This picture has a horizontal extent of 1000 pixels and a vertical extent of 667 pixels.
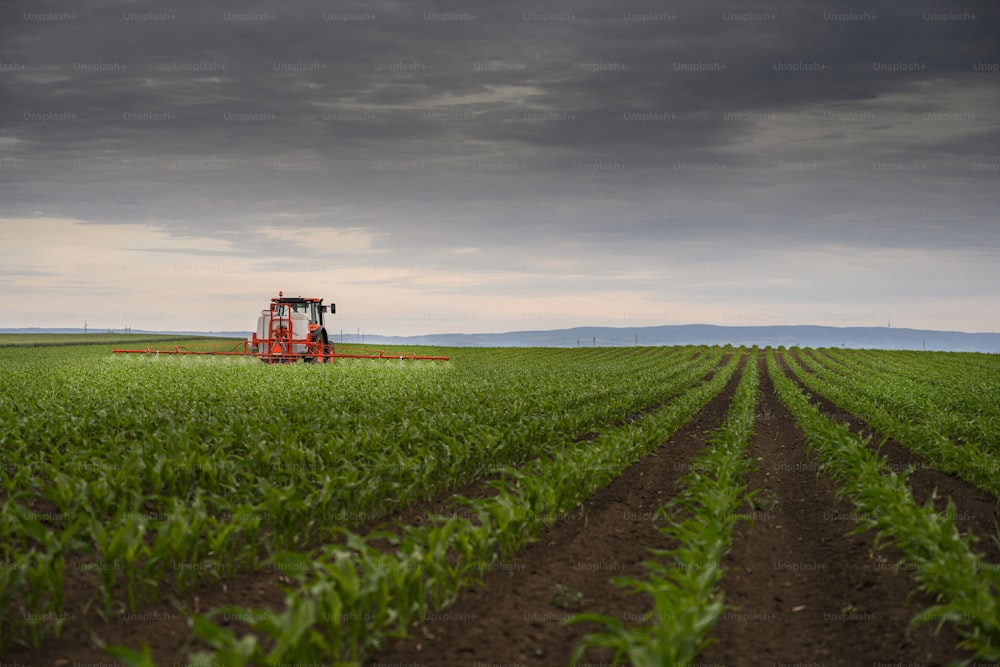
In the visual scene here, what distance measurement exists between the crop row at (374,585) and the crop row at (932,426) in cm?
657

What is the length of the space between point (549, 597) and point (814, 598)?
7.80ft

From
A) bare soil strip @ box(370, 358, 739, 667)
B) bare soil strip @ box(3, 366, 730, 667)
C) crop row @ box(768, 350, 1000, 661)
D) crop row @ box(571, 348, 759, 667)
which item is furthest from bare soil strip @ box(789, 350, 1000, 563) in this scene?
bare soil strip @ box(3, 366, 730, 667)

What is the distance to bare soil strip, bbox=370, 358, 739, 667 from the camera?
5.70m

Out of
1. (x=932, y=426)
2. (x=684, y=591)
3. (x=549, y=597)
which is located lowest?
(x=549, y=597)

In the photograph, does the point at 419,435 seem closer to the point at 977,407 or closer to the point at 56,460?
the point at 56,460

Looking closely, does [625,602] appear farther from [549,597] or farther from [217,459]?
[217,459]

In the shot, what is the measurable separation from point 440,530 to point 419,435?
5.59 metres

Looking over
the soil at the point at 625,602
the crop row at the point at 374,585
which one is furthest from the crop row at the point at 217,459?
the crop row at the point at 374,585

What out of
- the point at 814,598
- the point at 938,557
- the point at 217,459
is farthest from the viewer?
the point at 217,459

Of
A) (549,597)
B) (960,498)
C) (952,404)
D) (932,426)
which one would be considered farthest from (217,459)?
(952,404)

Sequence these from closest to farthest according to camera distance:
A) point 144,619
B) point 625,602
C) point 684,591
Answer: point 684,591
point 144,619
point 625,602

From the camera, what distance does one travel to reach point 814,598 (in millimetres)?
7113

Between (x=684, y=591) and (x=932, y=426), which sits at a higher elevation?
(x=932, y=426)

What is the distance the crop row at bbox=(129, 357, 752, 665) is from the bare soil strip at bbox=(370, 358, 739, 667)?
16 centimetres
